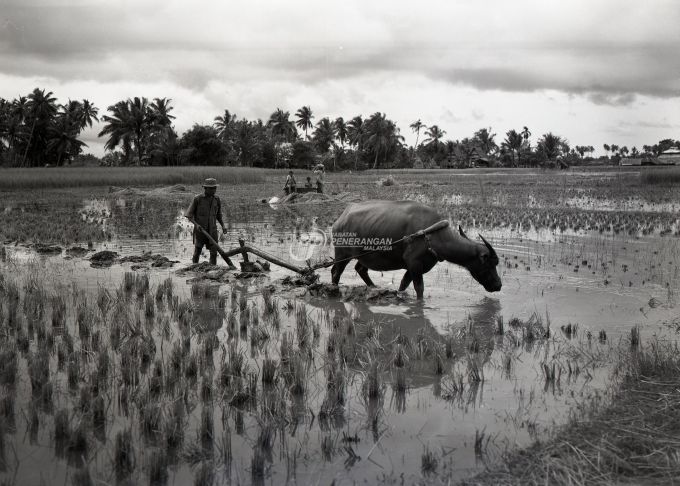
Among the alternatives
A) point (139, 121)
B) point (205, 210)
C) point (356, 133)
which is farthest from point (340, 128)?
point (205, 210)

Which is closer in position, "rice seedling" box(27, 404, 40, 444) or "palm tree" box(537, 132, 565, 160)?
"rice seedling" box(27, 404, 40, 444)

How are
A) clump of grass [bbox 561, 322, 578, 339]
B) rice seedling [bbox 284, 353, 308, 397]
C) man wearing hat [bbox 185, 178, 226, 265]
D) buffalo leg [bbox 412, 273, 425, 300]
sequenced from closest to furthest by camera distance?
rice seedling [bbox 284, 353, 308, 397], clump of grass [bbox 561, 322, 578, 339], buffalo leg [bbox 412, 273, 425, 300], man wearing hat [bbox 185, 178, 226, 265]

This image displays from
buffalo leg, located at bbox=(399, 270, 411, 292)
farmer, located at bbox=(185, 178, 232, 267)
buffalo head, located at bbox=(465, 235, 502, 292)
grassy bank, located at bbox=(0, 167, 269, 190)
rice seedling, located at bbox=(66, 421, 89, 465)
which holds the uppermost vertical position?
grassy bank, located at bbox=(0, 167, 269, 190)

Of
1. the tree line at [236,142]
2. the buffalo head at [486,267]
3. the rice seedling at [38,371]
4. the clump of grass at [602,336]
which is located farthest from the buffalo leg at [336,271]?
the tree line at [236,142]

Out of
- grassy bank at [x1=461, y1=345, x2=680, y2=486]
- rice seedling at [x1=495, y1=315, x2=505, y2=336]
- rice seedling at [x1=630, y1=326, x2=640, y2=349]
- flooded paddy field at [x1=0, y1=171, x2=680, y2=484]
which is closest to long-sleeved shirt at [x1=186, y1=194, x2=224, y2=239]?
A: flooded paddy field at [x1=0, y1=171, x2=680, y2=484]

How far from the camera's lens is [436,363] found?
4.14m

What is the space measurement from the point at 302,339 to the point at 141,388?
4.98ft

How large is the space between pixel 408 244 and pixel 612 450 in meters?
3.53

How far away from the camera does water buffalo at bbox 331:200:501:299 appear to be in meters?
6.11

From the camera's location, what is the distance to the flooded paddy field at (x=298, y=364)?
2.86 m

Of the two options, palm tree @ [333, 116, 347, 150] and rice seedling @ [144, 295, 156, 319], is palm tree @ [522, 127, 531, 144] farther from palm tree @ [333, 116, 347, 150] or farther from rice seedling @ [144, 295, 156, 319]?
rice seedling @ [144, 295, 156, 319]

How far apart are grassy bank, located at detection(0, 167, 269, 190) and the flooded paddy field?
18696 mm

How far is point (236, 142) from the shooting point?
53.6 metres

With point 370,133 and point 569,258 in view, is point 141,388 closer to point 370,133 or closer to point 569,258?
point 569,258
